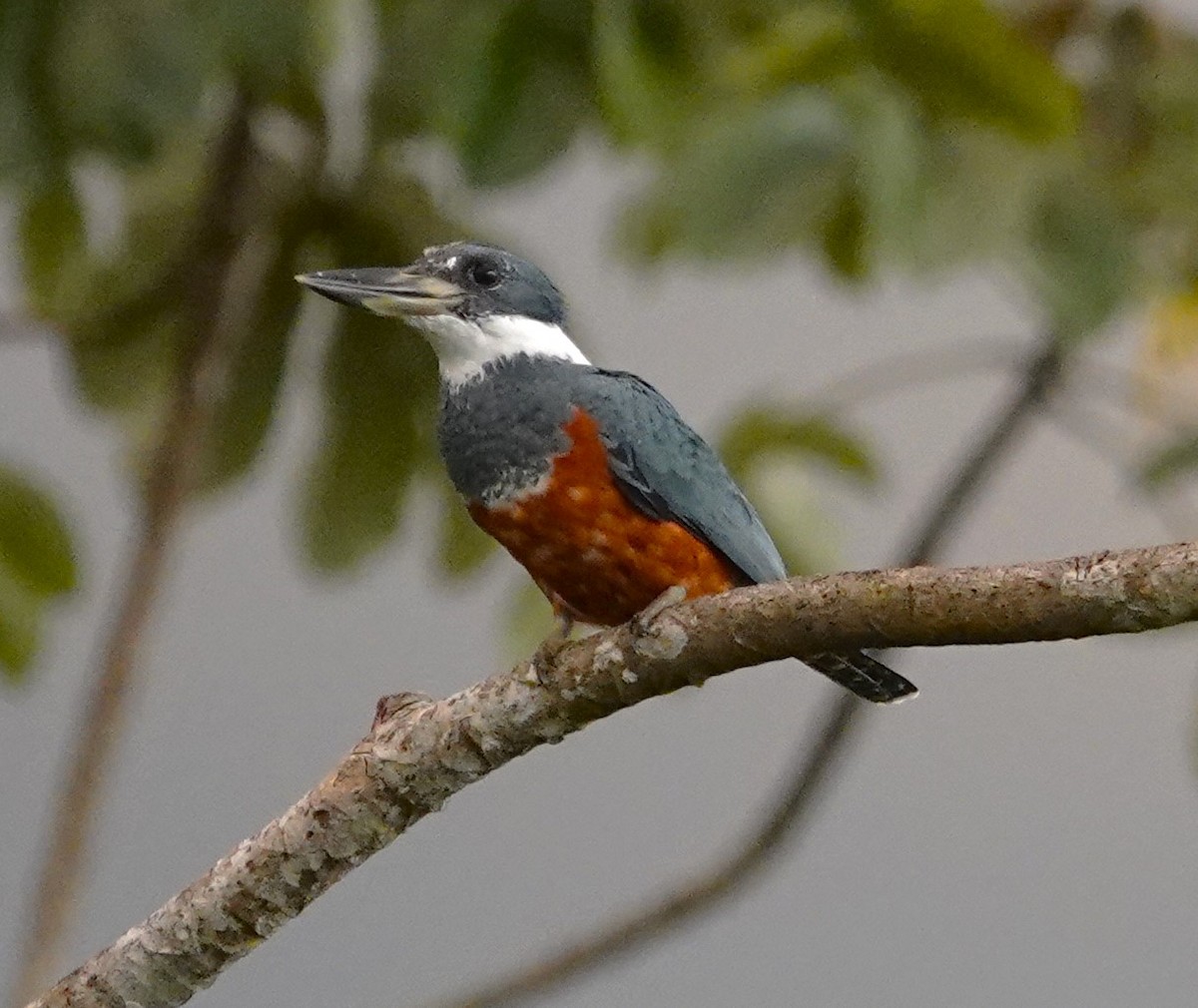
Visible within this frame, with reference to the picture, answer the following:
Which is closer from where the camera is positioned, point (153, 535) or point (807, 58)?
point (807, 58)

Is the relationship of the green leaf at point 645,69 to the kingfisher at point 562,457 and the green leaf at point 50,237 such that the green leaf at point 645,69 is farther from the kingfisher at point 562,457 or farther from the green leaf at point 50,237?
the green leaf at point 50,237

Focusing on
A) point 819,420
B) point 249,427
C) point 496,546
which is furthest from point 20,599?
point 819,420

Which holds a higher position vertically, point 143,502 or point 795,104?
point 795,104

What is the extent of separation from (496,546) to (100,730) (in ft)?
1.79

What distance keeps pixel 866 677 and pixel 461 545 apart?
34.2 inches

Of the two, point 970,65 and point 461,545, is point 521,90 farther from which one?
point 461,545

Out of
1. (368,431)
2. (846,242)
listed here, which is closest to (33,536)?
(368,431)

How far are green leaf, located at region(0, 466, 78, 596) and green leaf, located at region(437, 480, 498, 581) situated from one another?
1.48 feet

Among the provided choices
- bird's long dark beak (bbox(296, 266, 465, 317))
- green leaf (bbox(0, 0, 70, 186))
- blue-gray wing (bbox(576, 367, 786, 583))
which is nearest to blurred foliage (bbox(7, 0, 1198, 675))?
green leaf (bbox(0, 0, 70, 186))

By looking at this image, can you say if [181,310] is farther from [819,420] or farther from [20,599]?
[819,420]

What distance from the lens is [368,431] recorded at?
6.97 ft

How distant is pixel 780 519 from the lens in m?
2.14

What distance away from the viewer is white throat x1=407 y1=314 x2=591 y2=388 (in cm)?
144

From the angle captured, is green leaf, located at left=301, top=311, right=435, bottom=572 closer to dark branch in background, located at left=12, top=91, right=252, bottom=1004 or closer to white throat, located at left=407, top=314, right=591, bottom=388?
dark branch in background, located at left=12, top=91, right=252, bottom=1004
